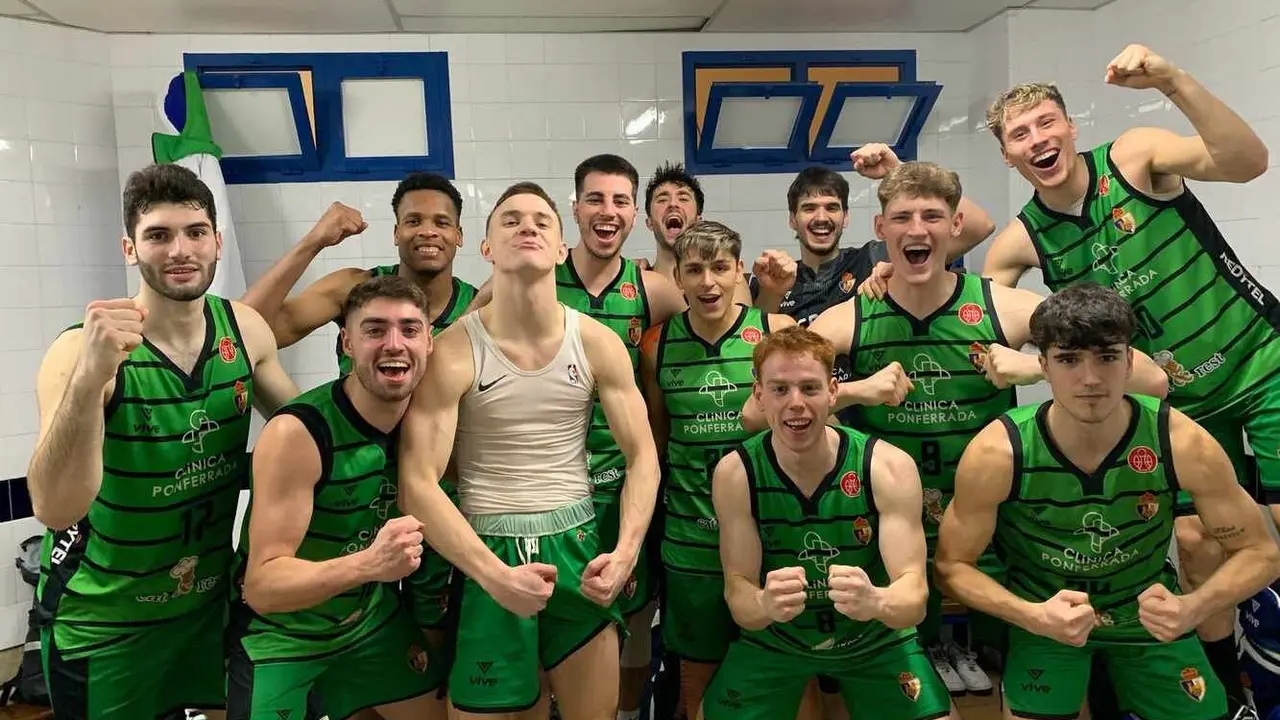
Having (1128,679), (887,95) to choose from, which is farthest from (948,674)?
(887,95)

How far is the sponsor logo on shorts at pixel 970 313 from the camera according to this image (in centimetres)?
295

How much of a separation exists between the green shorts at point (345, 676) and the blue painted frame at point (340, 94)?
292cm

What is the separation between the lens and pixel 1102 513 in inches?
101

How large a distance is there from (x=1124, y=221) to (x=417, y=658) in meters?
2.87

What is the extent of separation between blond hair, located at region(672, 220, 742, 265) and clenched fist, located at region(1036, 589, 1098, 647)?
4.95 feet

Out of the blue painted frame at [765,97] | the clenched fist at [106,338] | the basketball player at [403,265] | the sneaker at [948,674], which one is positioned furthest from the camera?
the blue painted frame at [765,97]

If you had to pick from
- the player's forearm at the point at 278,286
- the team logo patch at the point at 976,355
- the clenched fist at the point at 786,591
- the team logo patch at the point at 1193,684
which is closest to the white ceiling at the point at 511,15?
the player's forearm at the point at 278,286

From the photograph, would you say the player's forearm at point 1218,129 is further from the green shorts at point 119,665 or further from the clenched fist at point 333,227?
the green shorts at point 119,665

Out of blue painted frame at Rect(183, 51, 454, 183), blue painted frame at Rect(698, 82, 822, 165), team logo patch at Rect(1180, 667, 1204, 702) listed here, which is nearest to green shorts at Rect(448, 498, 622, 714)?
team logo patch at Rect(1180, 667, 1204, 702)

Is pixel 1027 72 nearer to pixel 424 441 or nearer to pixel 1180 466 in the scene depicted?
pixel 1180 466

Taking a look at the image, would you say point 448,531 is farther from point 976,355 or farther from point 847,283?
point 847,283

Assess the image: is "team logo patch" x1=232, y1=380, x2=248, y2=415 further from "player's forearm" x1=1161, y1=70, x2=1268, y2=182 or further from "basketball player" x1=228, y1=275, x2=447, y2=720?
"player's forearm" x1=1161, y1=70, x2=1268, y2=182

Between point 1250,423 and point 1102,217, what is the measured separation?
894 mm

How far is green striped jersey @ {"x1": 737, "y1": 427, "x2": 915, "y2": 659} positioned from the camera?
2656mm
